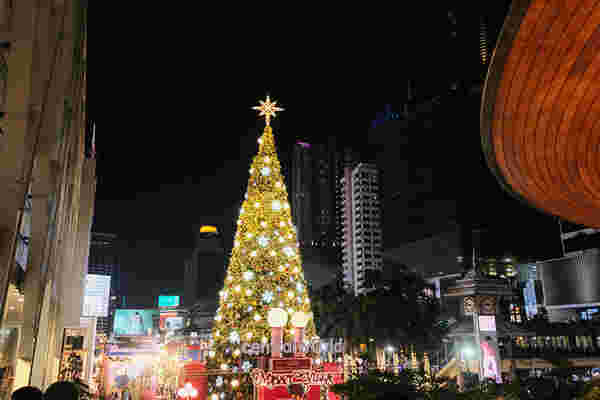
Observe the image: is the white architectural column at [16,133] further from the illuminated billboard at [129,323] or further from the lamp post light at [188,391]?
the illuminated billboard at [129,323]

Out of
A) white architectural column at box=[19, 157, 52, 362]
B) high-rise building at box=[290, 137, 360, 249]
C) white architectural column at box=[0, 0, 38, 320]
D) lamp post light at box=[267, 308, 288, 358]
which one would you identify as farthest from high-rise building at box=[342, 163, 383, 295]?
white architectural column at box=[0, 0, 38, 320]

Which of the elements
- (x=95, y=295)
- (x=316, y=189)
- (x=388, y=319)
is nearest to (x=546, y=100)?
(x=388, y=319)

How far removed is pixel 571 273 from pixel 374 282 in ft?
A: 53.4

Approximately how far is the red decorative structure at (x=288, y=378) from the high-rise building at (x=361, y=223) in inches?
3214

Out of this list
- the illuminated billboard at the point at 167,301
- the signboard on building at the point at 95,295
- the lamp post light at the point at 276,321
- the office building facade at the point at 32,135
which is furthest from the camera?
the illuminated billboard at the point at 167,301

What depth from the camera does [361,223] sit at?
98.9 metres

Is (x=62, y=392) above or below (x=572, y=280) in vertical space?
below

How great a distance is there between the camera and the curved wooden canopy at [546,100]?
3793 millimetres

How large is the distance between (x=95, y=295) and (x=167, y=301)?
2468 inches

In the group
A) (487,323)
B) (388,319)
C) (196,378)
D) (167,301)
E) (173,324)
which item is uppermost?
(167,301)

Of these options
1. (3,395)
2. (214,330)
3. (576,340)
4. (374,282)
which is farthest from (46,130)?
(374,282)

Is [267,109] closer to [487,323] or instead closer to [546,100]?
[487,323]

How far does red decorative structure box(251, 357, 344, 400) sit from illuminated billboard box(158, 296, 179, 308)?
86.5 m

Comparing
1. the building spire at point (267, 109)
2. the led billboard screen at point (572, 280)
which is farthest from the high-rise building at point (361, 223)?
the building spire at point (267, 109)
